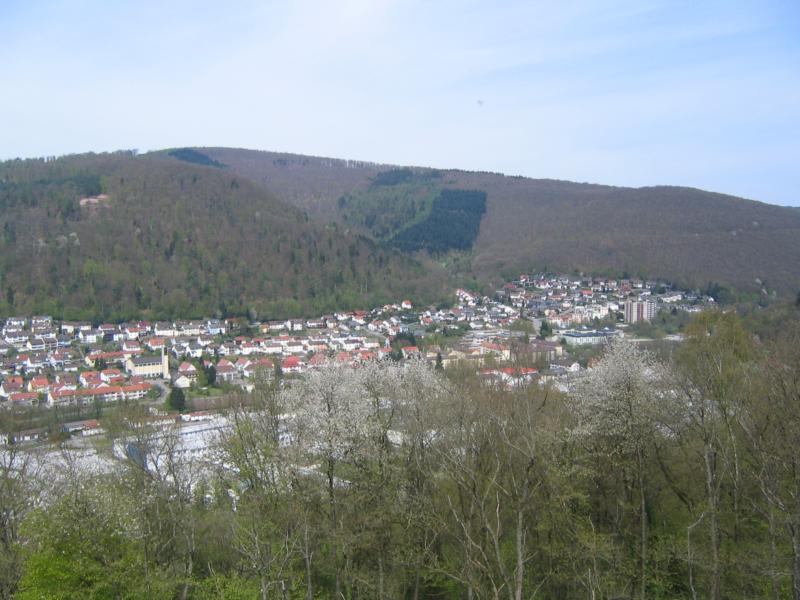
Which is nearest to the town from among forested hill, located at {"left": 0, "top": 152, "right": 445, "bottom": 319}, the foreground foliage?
forested hill, located at {"left": 0, "top": 152, "right": 445, "bottom": 319}

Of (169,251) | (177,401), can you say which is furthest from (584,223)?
(177,401)

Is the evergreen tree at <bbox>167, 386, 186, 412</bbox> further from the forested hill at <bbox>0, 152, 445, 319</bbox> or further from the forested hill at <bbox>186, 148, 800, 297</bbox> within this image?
the forested hill at <bbox>186, 148, 800, 297</bbox>

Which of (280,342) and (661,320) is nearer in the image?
(280,342)

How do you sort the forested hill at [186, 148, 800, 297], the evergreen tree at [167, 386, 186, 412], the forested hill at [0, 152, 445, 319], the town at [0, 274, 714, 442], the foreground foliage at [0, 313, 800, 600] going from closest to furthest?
the foreground foliage at [0, 313, 800, 600]
the evergreen tree at [167, 386, 186, 412]
the town at [0, 274, 714, 442]
the forested hill at [0, 152, 445, 319]
the forested hill at [186, 148, 800, 297]

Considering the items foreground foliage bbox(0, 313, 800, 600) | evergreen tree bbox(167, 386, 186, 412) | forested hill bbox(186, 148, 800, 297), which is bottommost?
evergreen tree bbox(167, 386, 186, 412)

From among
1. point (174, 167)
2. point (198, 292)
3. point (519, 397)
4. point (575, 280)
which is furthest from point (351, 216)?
point (519, 397)

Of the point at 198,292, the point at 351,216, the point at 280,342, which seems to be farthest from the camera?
the point at 351,216

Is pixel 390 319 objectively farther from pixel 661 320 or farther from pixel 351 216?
pixel 351 216
